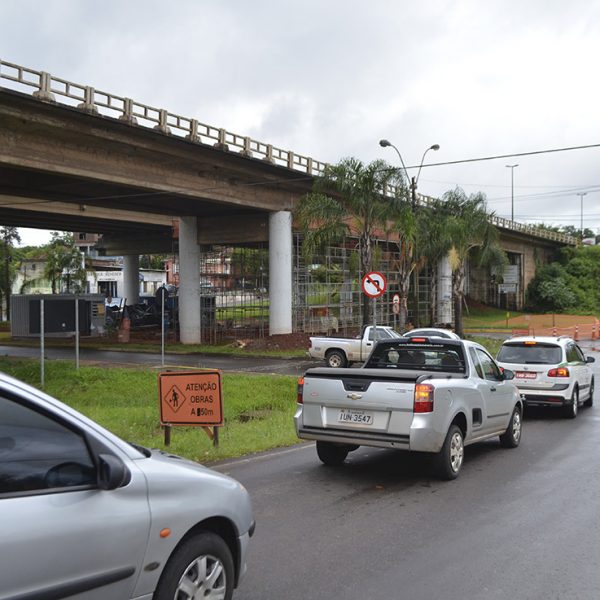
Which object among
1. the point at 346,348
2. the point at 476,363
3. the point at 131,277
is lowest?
the point at 346,348

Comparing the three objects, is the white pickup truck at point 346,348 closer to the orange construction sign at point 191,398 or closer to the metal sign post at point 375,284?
the metal sign post at point 375,284

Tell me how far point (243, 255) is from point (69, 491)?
3818cm

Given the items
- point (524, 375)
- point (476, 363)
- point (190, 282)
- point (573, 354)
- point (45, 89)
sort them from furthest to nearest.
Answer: point (190, 282)
point (45, 89)
point (573, 354)
point (524, 375)
point (476, 363)

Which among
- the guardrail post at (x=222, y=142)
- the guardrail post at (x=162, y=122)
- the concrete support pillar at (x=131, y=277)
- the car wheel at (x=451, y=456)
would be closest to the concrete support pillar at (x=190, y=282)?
the guardrail post at (x=222, y=142)

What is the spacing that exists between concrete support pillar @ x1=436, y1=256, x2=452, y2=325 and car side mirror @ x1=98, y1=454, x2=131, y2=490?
46889mm

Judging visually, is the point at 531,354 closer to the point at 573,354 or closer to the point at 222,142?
the point at 573,354

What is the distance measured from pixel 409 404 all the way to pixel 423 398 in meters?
0.17

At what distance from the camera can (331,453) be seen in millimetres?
8531

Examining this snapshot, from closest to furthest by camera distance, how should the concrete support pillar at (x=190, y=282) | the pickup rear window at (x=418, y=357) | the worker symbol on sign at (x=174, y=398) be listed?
the pickup rear window at (x=418, y=357) → the worker symbol on sign at (x=174, y=398) → the concrete support pillar at (x=190, y=282)

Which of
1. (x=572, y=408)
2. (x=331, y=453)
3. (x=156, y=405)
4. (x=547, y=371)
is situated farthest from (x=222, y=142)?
(x=331, y=453)

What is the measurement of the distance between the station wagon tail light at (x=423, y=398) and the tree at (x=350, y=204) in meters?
21.2

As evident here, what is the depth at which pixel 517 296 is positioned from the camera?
235 ft

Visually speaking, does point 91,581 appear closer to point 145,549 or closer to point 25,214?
point 145,549

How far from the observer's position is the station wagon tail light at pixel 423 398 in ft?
23.9
